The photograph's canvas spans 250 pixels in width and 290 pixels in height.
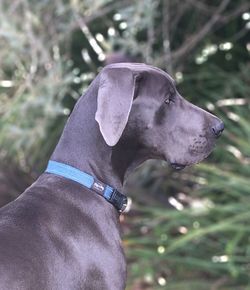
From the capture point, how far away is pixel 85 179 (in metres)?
3.50

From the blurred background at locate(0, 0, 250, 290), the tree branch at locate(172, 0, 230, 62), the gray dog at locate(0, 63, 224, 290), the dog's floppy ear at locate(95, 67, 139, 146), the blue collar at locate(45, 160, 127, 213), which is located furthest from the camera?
the tree branch at locate(172, 0, 230, 62)

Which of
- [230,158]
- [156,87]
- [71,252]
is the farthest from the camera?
[230,158]

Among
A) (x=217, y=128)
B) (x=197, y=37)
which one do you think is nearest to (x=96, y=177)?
(x=217, y=128)

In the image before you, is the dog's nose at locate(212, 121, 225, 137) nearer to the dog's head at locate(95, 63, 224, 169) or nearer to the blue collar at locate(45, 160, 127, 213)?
the dog's head at locate(95, 63, 224, 169)

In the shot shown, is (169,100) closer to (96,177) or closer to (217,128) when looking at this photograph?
(217,128)

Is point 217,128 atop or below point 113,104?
below

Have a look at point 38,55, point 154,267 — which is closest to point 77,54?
point 38,55

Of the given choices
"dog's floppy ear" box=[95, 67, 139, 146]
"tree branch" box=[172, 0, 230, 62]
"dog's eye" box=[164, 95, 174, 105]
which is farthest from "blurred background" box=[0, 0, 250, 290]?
"dog's floppy ear" box=[95, 67, 139, 146]

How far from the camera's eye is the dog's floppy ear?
10.8ft

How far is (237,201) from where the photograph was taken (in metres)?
6.04

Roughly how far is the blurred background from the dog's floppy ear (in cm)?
229

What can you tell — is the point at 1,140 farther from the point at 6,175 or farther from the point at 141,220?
the point at 141,220

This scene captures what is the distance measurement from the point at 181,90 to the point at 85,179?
154 inches

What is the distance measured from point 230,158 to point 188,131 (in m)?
2.78
